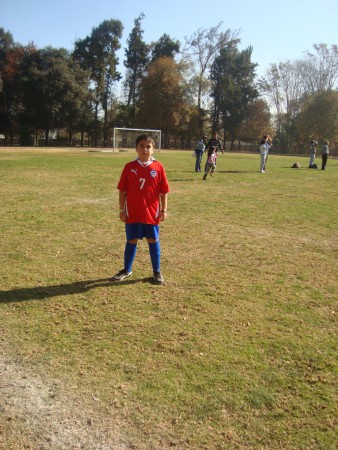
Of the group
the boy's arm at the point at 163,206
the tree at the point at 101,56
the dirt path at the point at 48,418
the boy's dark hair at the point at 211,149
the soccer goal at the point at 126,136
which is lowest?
the dirt path at the point at 48,418

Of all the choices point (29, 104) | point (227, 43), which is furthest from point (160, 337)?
point (227, 43)

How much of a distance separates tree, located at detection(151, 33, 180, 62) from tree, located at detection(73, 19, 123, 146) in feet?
22.4

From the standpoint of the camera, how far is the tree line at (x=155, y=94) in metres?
51.4

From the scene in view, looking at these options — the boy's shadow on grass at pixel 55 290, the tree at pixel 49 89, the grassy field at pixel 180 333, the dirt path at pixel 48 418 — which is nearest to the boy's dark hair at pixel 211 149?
the grassy field at pixel 180 333

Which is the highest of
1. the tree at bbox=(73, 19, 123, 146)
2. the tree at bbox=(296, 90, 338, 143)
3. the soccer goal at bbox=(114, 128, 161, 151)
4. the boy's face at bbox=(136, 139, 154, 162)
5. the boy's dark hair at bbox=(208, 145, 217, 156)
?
the tree at bbox=(73, 19, 123, 146)

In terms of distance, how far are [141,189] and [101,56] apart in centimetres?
6622

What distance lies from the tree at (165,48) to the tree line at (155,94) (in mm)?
171

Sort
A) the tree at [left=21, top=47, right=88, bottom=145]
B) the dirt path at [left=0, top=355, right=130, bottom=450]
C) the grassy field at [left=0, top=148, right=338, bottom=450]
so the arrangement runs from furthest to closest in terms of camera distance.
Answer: the tree at [left=21, top=47, right=88, bottom=145]
the grassy field at [left=0, top=148, right=338, bottom=450]
the dirt path at [left=0, top=355, right=130, bottom=450]

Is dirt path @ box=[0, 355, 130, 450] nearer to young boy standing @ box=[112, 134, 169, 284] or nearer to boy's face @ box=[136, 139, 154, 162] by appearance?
young boy standing @ box=[112, 134, 169, 284]

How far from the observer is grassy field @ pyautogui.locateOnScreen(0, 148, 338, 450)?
8.33ft

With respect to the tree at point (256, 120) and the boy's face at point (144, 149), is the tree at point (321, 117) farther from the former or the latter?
the boy's face at point (144, 149)

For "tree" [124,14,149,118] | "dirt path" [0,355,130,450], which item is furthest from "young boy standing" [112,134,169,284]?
"tree" [124,14,149,118]

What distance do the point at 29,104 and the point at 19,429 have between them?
177 ft

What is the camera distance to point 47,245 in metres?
6.17
